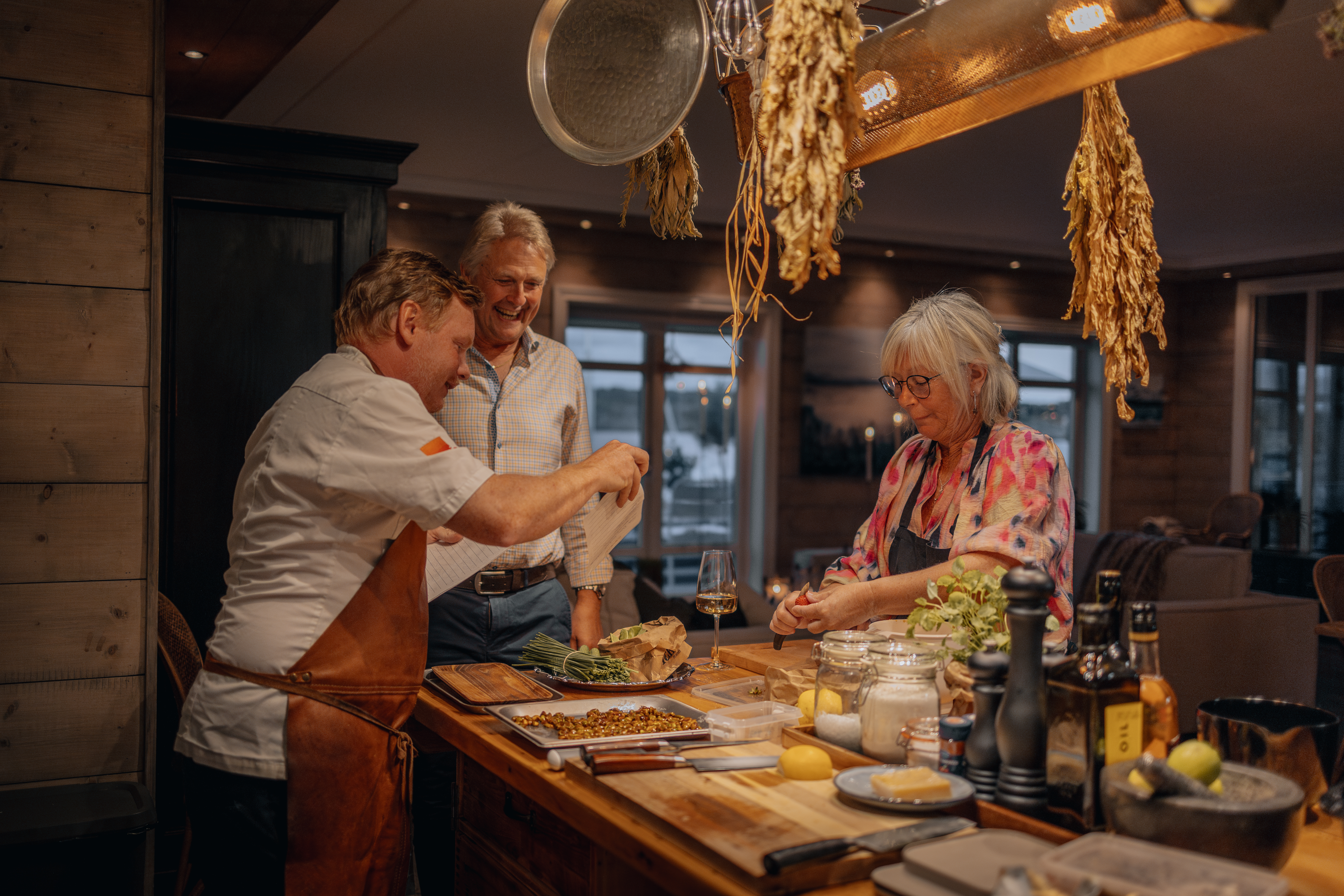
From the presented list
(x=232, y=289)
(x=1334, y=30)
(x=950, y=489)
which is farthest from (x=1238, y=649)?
(x=232, y=289)

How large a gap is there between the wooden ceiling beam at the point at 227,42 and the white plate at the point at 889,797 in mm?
3104

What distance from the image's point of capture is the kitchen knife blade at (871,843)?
107 cm

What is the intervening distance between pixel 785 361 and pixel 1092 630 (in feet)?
24.4

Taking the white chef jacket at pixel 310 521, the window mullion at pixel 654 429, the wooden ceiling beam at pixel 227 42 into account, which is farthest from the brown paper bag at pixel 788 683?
the window mullion at pixel 654 429

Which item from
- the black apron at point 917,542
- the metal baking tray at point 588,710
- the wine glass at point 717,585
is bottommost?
the metal baking tray at point 588,710

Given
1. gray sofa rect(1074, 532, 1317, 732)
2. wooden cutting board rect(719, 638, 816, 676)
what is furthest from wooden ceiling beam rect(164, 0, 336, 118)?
gray sofa rect(1074, 532, 1317, 732)

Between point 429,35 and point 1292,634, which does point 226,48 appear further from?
point 1292,634

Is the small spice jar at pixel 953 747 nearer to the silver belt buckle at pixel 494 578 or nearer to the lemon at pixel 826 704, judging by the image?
the lemon at pixel 826 704

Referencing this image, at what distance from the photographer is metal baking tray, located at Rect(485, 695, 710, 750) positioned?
1.57 m

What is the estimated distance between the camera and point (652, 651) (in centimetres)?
204

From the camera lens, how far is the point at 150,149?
7.49 ft

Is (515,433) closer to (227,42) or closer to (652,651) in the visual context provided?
(652,651)

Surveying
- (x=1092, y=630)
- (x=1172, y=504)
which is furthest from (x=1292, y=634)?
(x=1172, y=504)

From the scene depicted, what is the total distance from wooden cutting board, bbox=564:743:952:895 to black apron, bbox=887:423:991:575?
2.91 ft
